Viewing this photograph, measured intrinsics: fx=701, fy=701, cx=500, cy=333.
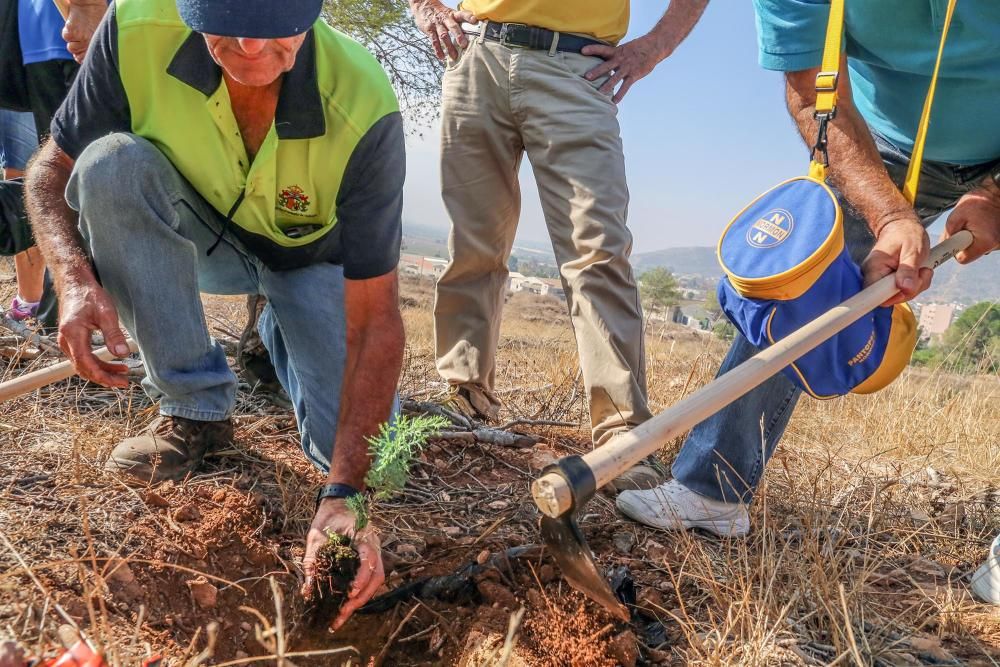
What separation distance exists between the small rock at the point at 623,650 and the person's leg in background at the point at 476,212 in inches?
64.9

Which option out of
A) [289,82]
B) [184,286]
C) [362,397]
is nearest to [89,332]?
[184,286]

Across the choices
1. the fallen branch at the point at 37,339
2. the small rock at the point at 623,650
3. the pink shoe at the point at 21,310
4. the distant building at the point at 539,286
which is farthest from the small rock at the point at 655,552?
the distant building at the point at 539,286

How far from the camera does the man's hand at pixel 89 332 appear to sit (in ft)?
6.00

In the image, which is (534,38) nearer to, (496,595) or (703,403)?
(703,403)

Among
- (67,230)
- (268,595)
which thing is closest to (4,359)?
(67,230)

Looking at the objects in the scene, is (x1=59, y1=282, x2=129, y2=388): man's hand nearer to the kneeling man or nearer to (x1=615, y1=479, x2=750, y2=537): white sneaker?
the kneeling man

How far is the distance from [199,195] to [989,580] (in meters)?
2.61

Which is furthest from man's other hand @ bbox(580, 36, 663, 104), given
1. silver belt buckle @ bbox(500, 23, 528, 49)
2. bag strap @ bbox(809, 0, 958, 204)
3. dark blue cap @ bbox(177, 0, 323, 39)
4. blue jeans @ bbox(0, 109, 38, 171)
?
blue jeans @ bbox(0, 109, 38, 171)

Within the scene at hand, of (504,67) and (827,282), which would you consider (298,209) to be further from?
(827,282)

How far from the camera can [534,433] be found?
3059mm

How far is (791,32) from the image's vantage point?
84.7 inches

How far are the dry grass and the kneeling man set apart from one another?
254mm

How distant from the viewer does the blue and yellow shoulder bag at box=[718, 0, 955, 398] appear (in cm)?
183

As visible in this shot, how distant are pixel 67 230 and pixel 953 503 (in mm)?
3087
